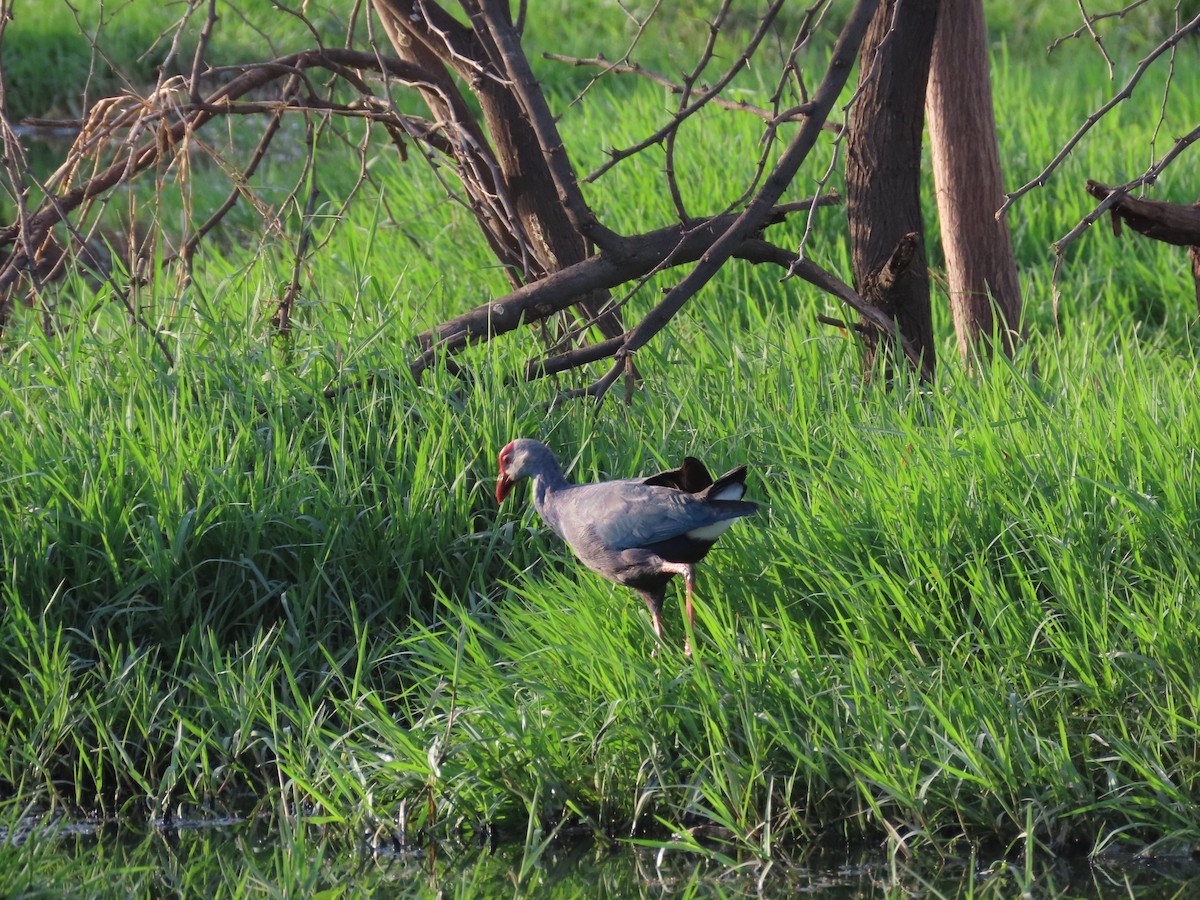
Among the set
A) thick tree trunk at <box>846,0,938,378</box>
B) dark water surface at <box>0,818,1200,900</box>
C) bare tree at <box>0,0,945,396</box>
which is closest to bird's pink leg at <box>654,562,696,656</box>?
dark water surface at <box>0,818,1200,900</box>

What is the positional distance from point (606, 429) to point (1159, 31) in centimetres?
779

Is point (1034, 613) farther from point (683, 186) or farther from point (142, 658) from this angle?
point (683, 186)

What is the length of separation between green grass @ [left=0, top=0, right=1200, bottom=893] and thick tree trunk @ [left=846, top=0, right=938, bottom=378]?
0.26 metres

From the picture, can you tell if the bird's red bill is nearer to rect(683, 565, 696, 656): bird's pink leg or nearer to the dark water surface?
rect(683, 565, 696, 656): bird's pink leg

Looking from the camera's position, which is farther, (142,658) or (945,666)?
(142,658)

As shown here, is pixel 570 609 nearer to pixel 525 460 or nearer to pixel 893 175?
pixel 525 460

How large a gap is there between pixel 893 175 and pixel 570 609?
1.73 m

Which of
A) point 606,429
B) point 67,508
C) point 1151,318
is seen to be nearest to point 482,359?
point 606,429

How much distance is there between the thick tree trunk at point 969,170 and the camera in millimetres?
4535

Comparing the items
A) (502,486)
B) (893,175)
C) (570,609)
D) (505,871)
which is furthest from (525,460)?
(893,175)

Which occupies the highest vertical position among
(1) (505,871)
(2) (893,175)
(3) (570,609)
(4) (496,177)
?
(4) (496,177)

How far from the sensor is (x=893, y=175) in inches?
166

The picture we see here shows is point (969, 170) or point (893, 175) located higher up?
point (893, 175)

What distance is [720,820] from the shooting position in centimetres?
282
